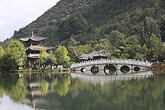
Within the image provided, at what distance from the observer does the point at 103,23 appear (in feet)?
330

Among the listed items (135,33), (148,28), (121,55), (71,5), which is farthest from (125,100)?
(71,5)

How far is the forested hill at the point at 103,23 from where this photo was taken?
6488cm

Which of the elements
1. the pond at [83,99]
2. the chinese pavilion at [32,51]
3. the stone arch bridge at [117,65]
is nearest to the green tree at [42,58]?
the chinese pavilion at [32,51]

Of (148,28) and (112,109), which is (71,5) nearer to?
(148,28)

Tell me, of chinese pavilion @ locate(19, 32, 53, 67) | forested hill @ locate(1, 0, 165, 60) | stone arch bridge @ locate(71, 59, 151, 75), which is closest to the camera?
stone arch bridge @ locate(71, 59, 151, 75)

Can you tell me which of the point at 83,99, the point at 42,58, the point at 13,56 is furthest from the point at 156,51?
the point at 83,99

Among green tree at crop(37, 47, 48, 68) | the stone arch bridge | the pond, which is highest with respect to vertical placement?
green tree at crop(37, 47, 48, 68)

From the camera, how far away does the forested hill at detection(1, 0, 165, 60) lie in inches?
2554

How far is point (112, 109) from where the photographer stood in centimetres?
1416

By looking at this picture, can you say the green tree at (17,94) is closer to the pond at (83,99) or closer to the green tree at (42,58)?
the pond at (83,99)

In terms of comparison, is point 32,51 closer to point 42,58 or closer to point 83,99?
point 42,58

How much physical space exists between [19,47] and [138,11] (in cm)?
5028

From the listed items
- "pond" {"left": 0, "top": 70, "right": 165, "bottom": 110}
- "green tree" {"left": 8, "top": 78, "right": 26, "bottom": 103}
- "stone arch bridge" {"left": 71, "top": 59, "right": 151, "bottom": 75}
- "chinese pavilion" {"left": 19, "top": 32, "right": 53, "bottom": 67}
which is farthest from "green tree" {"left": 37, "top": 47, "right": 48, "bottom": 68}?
"pond" {"left": 0, "top": 70, "right": 165, "bottom": 110}

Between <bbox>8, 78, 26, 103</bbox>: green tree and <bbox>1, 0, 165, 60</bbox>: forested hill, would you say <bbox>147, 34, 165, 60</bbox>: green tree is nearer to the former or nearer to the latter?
<bbox>1, 0, 165, 60</bbox>: forested hill
